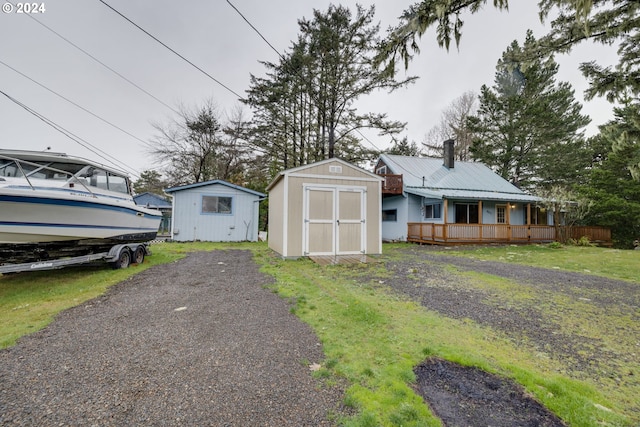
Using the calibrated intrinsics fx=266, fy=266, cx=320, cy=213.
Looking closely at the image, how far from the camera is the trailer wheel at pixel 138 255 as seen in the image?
7.08 m

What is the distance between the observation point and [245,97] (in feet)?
59.7

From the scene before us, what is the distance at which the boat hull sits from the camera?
14.5 feet

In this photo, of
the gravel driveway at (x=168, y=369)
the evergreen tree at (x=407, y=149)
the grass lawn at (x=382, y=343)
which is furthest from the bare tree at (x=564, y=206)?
the gravel driveway at (x=168, y=369)

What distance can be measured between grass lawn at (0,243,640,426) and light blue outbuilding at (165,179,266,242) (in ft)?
24.7

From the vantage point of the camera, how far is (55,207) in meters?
4.85

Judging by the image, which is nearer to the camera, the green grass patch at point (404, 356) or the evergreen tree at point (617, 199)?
the green grass patch at point (404, 356)

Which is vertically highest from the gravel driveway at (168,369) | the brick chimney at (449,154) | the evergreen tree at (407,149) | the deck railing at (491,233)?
the evergreen tree at (407,149)

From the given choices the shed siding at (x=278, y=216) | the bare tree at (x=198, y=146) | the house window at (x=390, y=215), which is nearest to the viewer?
the shed siding at (x=278, y=216)

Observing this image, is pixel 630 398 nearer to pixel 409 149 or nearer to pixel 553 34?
pixel 553 34

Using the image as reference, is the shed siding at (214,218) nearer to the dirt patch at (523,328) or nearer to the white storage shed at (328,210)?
the white storage shed at (328,210)

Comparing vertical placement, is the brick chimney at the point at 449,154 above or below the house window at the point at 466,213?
above

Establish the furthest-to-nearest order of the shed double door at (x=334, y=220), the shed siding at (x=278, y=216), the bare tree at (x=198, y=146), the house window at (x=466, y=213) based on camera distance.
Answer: the bare tree at (x=198, y=146), the house window at (x=466, y=213), the shed siding at (x=278, y=216), the shed double door at (x=334, y=220)

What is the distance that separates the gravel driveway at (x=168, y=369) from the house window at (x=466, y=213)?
551 inches

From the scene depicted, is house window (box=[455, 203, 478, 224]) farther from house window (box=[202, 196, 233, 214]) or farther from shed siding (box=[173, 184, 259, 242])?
house window (box=[202, 196, 233, 214])
